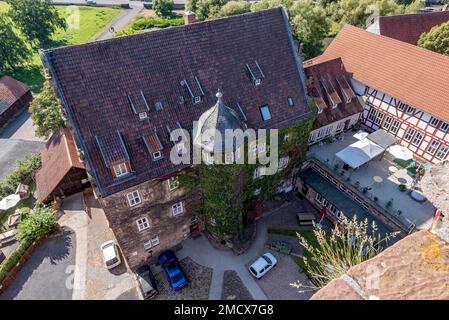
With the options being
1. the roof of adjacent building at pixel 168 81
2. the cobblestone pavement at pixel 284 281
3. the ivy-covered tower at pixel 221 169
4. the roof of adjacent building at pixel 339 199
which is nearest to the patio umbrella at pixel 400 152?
the roof of adjacent building at pixel 339 199

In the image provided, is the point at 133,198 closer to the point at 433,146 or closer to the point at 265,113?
the point at 265,113

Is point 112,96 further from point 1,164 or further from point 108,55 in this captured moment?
point 1,164

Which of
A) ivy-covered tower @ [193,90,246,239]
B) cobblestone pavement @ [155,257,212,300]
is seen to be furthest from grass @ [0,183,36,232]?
ivy-covered tower @ [193,90,246,239]

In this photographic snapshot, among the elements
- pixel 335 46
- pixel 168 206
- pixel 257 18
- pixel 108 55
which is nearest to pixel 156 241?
pixel 168 206

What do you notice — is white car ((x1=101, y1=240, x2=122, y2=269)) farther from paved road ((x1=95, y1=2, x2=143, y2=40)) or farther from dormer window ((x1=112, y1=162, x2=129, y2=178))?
paved road ((x1=95, y1=2, x2=143, y2=40))

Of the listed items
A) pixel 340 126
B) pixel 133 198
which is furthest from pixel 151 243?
pixel 340 126

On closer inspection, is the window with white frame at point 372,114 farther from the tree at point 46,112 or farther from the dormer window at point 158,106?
the tree at point 46,112
